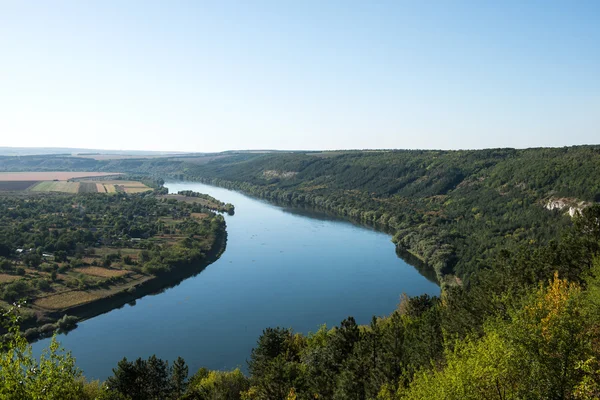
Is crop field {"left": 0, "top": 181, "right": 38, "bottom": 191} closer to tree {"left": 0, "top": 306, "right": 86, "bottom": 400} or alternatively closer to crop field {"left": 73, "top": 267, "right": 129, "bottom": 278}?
crop field {"left": 73, "top": 267, "right": 129, "bottom": 278}

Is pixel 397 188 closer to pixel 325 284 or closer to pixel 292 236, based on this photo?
pixel 292 236

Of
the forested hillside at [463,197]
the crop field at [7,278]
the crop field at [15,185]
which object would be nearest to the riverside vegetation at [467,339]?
the forested hillside at [463,197]

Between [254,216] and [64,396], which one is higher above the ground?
[64,396]

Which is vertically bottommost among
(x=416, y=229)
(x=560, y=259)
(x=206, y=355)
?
(x=206, y=355)

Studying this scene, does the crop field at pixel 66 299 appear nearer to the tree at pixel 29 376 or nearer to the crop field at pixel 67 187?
the tree at pixel 29 376

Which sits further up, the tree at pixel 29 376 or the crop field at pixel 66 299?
the tree at pixel 29 376

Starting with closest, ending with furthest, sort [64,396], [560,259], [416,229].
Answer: [64,396], [560,259], [416,229]

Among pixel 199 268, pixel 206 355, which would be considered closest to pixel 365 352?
pixel 206 355
